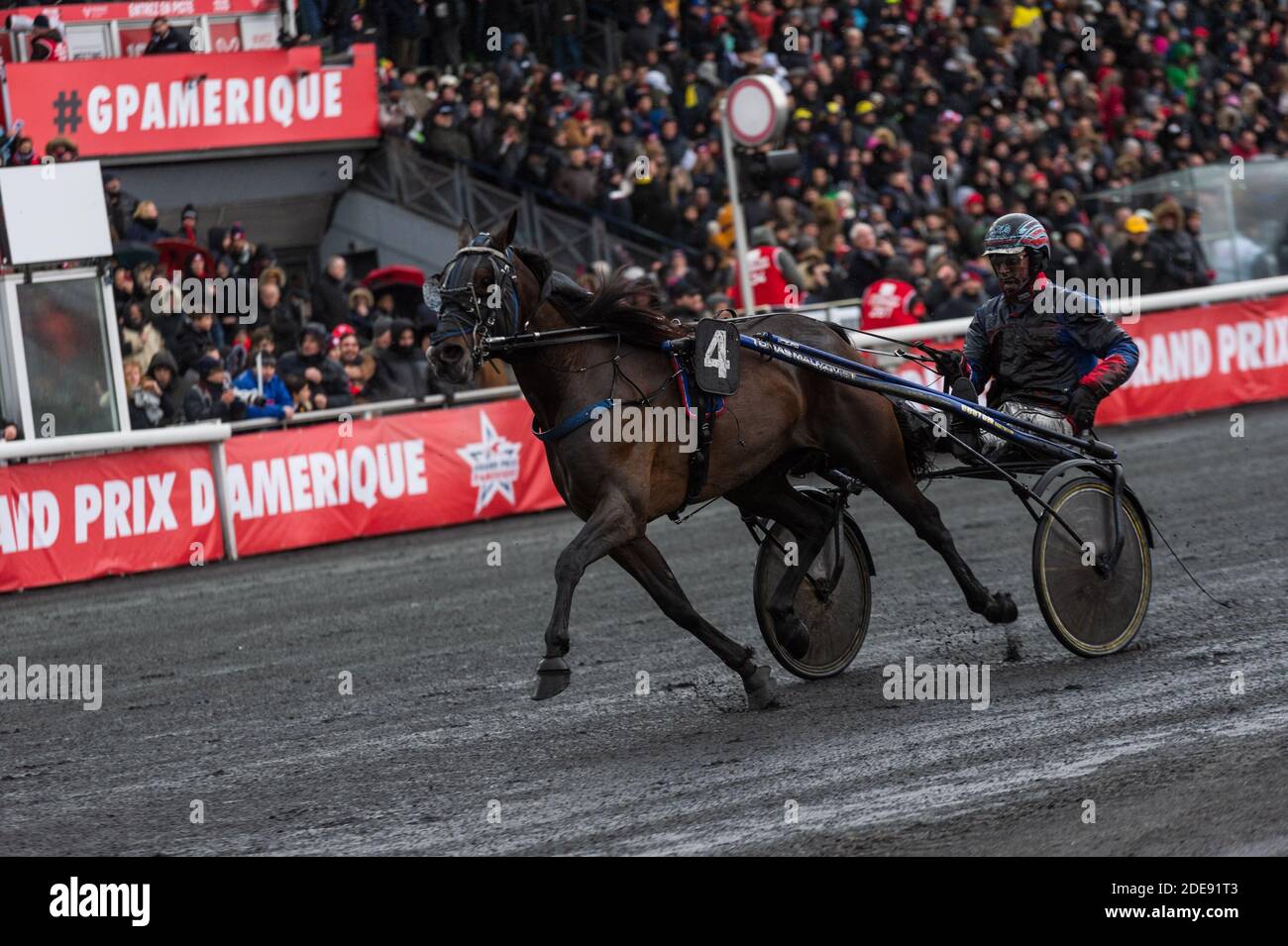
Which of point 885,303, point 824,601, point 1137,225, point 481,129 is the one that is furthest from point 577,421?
point 1137,225

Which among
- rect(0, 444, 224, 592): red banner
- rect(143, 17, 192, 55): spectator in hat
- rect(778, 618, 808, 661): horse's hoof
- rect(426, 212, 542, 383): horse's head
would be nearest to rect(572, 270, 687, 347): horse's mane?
rect(426, 212, 542, 383): horse's head

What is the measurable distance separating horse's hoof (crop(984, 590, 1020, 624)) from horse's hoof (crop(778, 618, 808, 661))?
0.83 m

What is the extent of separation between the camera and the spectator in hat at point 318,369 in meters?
14.8

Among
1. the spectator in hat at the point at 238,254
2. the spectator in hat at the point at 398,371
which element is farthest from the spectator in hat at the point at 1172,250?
the spectator in hat at the point at 238,254

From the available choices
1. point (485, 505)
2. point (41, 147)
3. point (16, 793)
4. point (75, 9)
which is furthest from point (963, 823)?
point (75, 9)

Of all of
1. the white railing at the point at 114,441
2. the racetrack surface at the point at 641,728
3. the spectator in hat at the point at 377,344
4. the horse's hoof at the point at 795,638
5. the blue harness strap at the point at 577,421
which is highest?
the spectator in hat at the point at 377,344

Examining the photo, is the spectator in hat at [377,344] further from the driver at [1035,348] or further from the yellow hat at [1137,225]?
the yellow hat at [1137,225]

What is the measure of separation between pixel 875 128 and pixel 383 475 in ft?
29.8

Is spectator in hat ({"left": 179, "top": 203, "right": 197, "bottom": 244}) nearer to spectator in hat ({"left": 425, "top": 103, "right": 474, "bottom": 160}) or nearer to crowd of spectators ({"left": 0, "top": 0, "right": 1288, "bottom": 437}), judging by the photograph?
crowd of spectators ({"left": 0, "top": 0, "right": 1288, "bottom": 437})

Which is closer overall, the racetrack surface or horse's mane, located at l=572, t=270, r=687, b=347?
the racetrack surface

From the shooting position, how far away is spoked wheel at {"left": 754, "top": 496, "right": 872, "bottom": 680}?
7.72 metres

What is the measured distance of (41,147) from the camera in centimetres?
1678

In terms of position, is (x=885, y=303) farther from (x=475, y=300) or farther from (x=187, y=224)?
(x=475, y=300)

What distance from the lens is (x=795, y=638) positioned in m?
7.60
